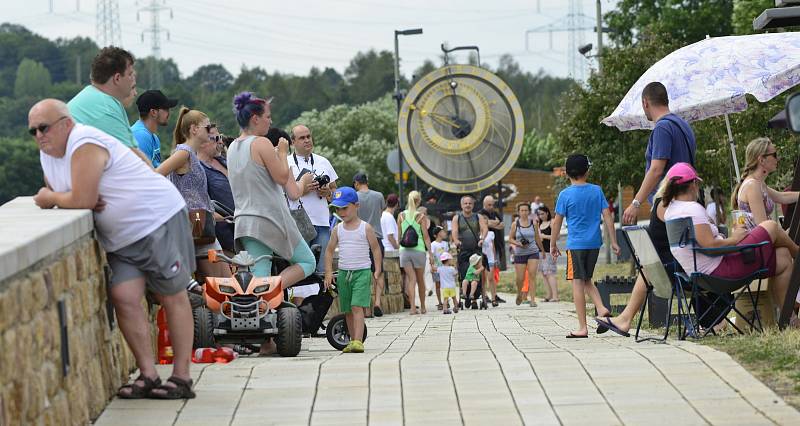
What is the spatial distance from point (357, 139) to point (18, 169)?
36.3 m

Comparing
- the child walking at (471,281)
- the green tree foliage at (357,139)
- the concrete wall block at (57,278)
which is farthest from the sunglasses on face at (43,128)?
the green tree foliage at (357,139)

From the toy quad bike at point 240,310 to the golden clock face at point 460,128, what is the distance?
30968mm

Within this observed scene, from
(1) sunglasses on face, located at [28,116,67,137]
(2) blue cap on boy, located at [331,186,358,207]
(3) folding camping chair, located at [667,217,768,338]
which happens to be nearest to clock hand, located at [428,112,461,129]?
(2) blue cap on boy, located at [331,186,358,207]

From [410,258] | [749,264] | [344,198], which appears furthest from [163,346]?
[410,258]

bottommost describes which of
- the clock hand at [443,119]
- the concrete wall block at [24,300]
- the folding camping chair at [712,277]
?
the folding camping chair at [712,277]

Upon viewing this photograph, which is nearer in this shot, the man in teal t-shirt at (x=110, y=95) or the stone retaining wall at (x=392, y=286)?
the man in teal t-shirt at (x=110, y=95)

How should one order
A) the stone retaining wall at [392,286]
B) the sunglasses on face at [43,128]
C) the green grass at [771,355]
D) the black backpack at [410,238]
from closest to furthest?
the sunglasses on face at [43,128]
the green grass at [771,355]
the black backpack at [410,238]
the stone retaining wall at [392,286]

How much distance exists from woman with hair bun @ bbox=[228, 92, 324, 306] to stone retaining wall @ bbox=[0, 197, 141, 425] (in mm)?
2319

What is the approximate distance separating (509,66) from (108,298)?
177 metres

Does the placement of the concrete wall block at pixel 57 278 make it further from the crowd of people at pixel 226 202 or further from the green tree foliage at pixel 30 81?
the green tree foliage at pixel 30 81

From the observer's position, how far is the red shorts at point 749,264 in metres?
9.56

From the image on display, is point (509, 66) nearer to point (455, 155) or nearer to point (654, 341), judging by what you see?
point (455, 155)

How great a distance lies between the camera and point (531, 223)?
2138cm

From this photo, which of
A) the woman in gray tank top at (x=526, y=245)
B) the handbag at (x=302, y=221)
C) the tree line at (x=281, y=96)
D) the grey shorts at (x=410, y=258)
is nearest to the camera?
the handbag at (x=302, y=221)
